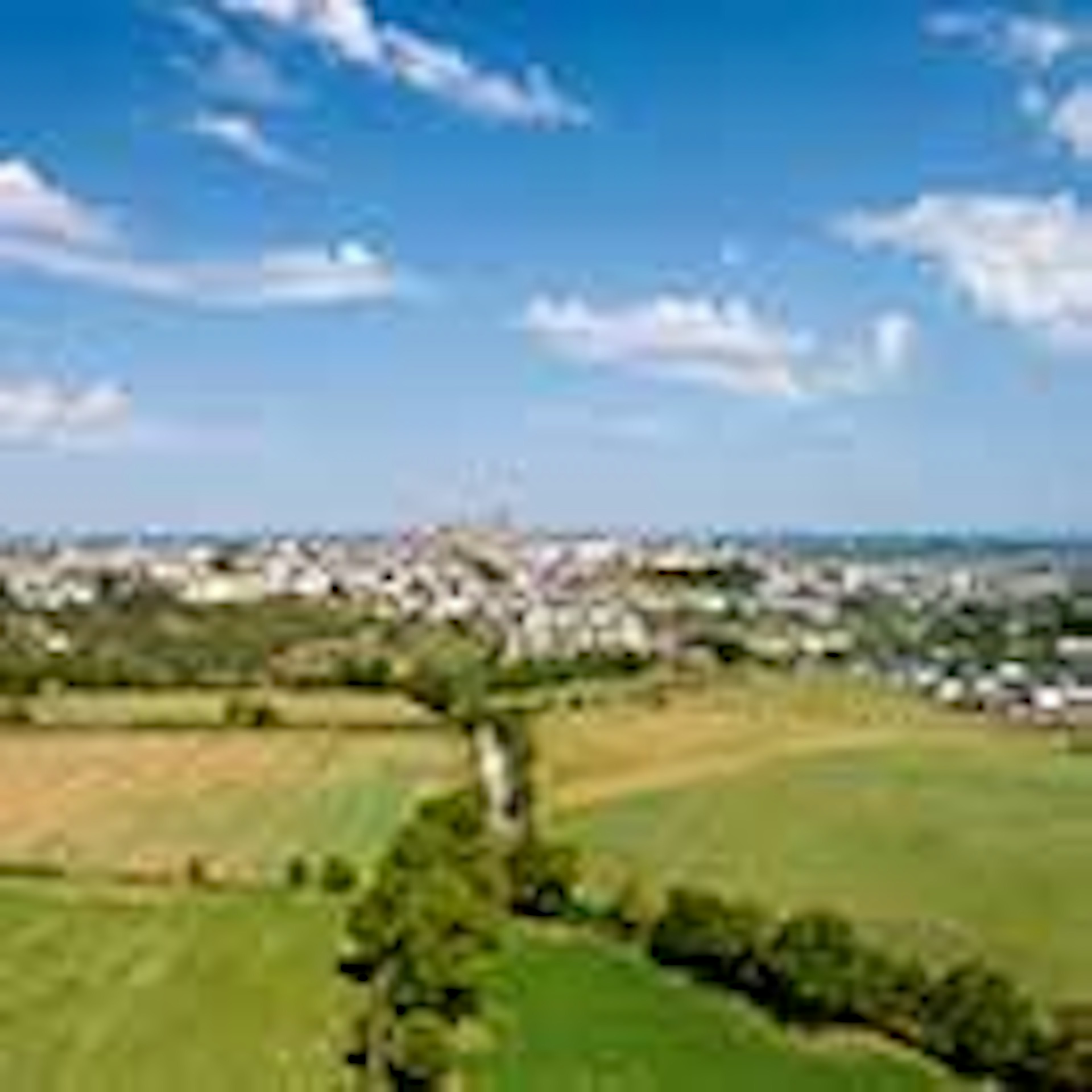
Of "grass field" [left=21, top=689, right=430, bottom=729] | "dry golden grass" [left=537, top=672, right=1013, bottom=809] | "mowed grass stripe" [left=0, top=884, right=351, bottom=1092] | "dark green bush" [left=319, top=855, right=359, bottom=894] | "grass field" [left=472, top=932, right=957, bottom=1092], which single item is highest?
"grass field" [left=21, top=689, right=430, bottom=729]

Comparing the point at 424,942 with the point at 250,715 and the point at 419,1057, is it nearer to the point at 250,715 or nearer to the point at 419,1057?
the point at 419,1057

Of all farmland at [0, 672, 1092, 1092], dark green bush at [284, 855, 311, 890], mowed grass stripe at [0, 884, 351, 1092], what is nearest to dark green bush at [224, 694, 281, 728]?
farmland at [0, 672, 1092, 1092]

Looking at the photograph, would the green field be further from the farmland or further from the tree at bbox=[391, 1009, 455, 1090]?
the tree at bbox=[391, 1009, 455, 1090]

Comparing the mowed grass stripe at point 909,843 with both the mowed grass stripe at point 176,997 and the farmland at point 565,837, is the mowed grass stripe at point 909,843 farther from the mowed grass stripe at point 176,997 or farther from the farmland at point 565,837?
the mowed grass stripe at point 176,997

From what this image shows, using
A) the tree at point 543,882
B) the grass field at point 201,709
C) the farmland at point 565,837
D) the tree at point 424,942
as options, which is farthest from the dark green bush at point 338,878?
the grass field at point 201,709

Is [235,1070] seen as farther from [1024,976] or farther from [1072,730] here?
[1072,730]
